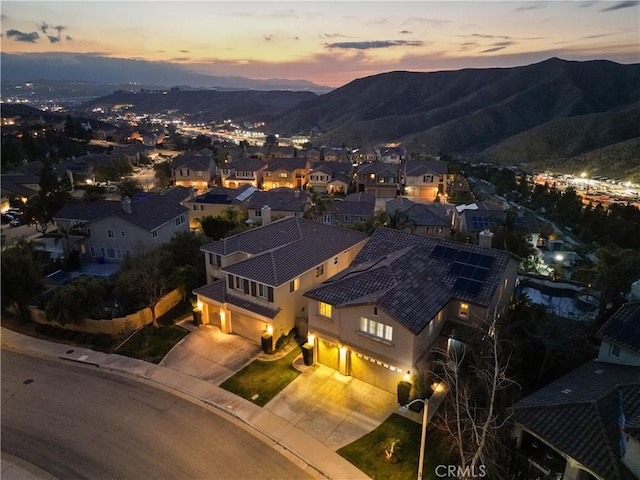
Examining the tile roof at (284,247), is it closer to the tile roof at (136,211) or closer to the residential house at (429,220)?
the tile roof at (136,211)

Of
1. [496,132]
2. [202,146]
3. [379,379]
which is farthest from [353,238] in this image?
[496,132]

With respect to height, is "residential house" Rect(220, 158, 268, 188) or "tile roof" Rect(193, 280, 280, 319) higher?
"tile roof" Rect(193, 280, 280, 319)

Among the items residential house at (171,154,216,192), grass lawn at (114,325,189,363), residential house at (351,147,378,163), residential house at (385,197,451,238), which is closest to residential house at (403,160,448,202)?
residential house at (385,197,451,238)

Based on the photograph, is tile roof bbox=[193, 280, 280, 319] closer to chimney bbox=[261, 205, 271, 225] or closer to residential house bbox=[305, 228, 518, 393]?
residential house bbox=[305, 228, 518, 393]

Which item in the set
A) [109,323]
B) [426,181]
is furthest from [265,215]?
[426,181]

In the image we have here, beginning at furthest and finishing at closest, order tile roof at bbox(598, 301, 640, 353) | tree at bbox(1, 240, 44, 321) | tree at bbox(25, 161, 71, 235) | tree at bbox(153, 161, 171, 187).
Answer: tree at bbox(153, 161, 171, 187), tree at bbox(25, 161, 71, 235), tree at bbox(1, 240, 44, 321), tile roof at bbox(598, 301, 640, 353)

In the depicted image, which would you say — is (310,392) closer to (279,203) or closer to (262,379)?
(262,379)
